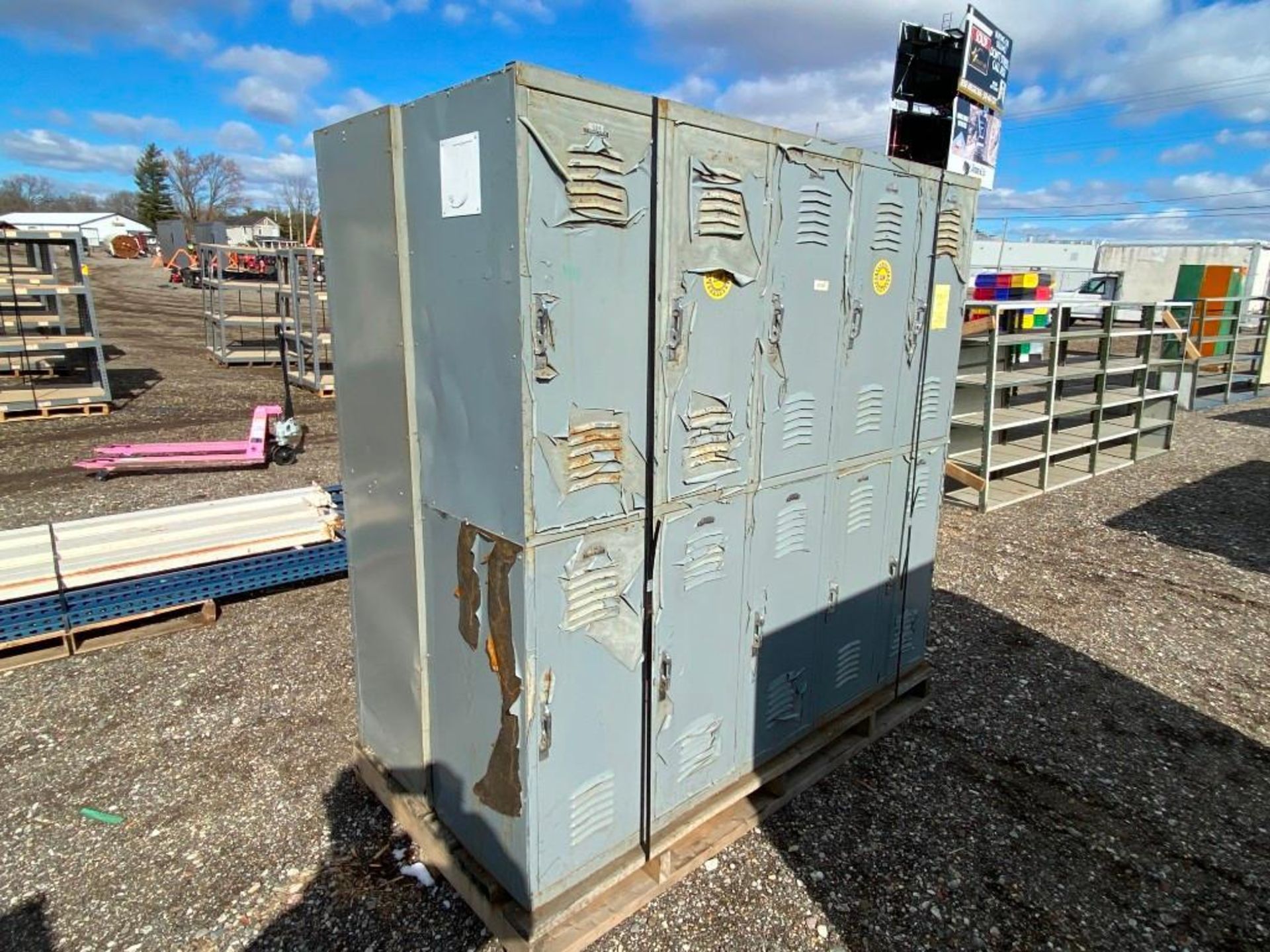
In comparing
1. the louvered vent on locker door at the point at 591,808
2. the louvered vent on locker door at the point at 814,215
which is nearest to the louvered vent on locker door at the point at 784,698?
the louvered vent on locker door at the point at 591,808

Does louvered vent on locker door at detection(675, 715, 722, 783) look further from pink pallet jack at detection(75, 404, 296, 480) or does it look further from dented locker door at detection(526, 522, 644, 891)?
pink pallet jack at detection(75, 404, 296, 480)

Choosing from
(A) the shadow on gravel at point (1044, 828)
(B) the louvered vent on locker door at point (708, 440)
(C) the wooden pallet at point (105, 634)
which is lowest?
(A) the shadow on gravel at point (1044, 828)

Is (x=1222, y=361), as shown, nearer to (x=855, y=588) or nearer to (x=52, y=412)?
(x=855, y=588)

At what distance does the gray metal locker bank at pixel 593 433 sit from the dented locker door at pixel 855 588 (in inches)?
1.1

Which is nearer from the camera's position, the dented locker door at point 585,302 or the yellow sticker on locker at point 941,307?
the dented locker door at point 585,302

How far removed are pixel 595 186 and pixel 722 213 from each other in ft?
1.70

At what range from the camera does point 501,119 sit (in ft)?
6.20

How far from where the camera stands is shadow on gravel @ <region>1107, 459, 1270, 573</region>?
6.30 m

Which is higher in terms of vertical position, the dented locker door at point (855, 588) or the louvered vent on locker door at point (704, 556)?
the louvered vent on locker door at point (704, 556)

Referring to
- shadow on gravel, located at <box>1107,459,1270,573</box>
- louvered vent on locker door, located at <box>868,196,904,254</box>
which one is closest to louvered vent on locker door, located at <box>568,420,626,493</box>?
louvered vent on locker door, located at <box>868,196,904,254</box>

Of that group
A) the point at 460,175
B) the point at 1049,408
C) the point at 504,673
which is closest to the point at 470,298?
the point at 460,175

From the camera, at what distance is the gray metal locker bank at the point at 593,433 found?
2051mm

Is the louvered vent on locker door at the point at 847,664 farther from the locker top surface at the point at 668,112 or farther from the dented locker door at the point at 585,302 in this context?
the locker top surface at the point at 668,112

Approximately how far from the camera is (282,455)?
26.3 ft
